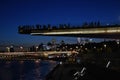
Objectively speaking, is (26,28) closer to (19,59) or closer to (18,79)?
(18,79)

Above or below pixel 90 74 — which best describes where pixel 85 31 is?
above

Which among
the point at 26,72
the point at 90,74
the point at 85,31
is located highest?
the point at 85,31

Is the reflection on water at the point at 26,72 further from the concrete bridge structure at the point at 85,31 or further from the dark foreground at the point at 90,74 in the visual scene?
the dark foreground at the point at 90,74

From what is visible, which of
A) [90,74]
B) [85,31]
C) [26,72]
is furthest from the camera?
[26,72]

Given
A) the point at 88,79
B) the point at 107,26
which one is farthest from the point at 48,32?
the point at 88,79

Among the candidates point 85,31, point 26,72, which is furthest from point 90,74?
point 26,72

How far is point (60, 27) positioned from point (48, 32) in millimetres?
2273

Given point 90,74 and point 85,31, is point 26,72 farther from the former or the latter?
point 90,74

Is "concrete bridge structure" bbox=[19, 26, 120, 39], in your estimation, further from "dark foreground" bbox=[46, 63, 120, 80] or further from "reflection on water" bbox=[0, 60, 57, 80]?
"dark foreground" bbox=[46, 63, 120, 80]

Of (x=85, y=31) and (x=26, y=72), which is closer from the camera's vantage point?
(x=85, y=31)

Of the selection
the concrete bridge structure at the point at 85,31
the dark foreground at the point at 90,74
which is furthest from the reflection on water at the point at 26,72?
the dark foreground at the point at 90,74

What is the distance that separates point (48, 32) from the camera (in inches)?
1929

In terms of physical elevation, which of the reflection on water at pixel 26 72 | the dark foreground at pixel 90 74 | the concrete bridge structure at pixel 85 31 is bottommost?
the reflection on water at pixel 26 72

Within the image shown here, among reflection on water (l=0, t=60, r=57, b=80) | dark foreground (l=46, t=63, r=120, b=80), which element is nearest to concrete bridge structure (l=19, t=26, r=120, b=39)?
reflection on water (l=0, t=60, r=57, b=80)
